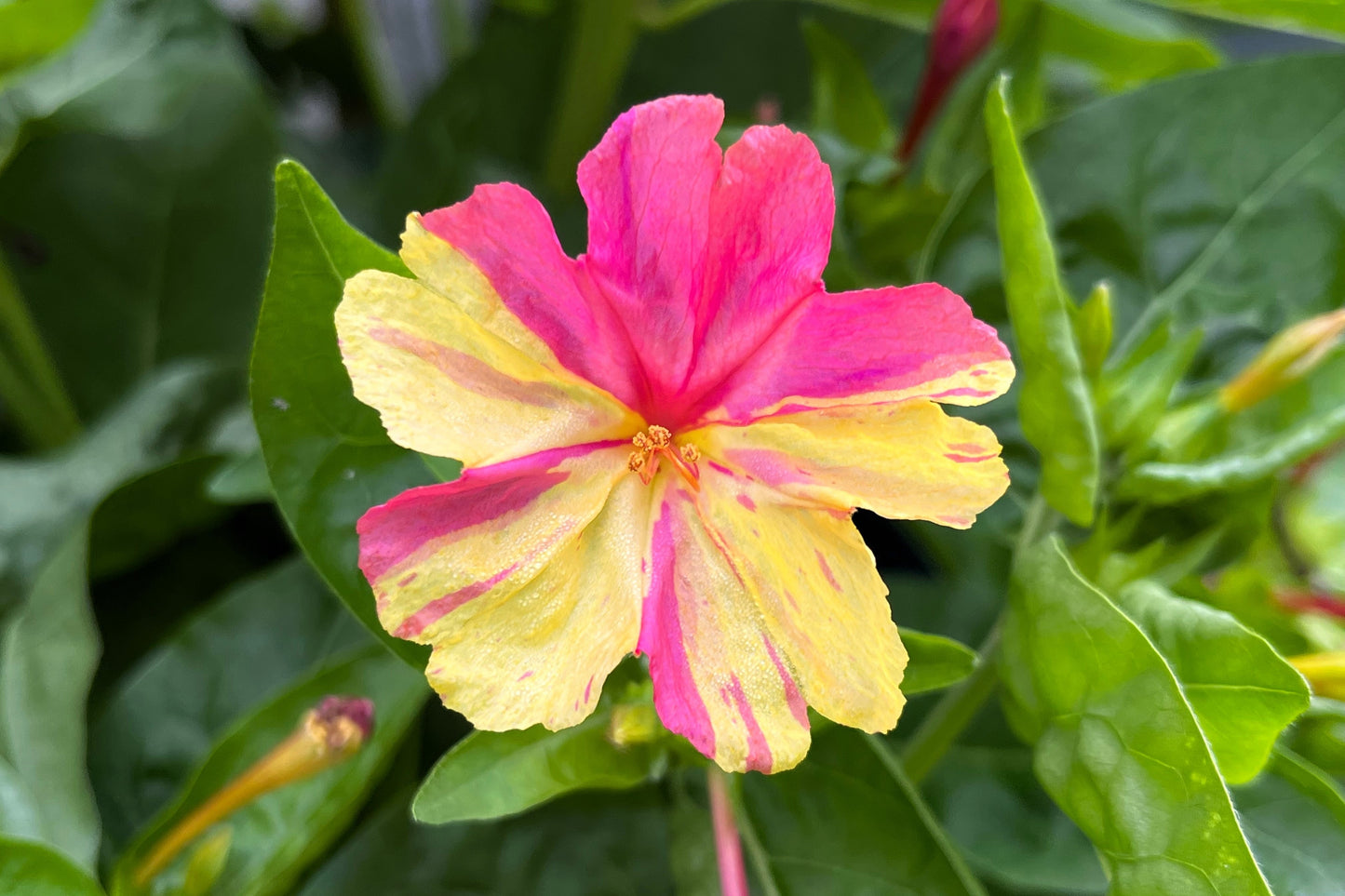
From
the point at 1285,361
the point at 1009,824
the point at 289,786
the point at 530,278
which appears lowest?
the point at 1009,824

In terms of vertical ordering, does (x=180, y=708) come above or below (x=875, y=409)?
below

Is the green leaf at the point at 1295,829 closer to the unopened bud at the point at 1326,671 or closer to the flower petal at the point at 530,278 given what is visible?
the unopened bud at the point at 1326,671

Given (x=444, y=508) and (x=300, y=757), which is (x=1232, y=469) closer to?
(x=444, y=508)

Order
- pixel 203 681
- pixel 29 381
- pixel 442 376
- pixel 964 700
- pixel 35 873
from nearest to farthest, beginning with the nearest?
pixel 442 376 < pixel 35 873 < pixel 964 700 < pixel 203 681 < pixel 29 381

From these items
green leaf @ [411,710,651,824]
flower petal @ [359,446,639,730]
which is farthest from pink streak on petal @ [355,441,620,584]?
green leaf @ [411,710,651,824]

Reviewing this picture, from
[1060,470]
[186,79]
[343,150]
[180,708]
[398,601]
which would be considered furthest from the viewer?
[343,150]

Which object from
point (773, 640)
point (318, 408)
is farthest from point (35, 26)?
point (773, 640)

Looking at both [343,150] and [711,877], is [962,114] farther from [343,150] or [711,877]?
[343,150]

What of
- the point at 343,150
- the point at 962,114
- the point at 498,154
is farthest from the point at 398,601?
the point at 343,150
